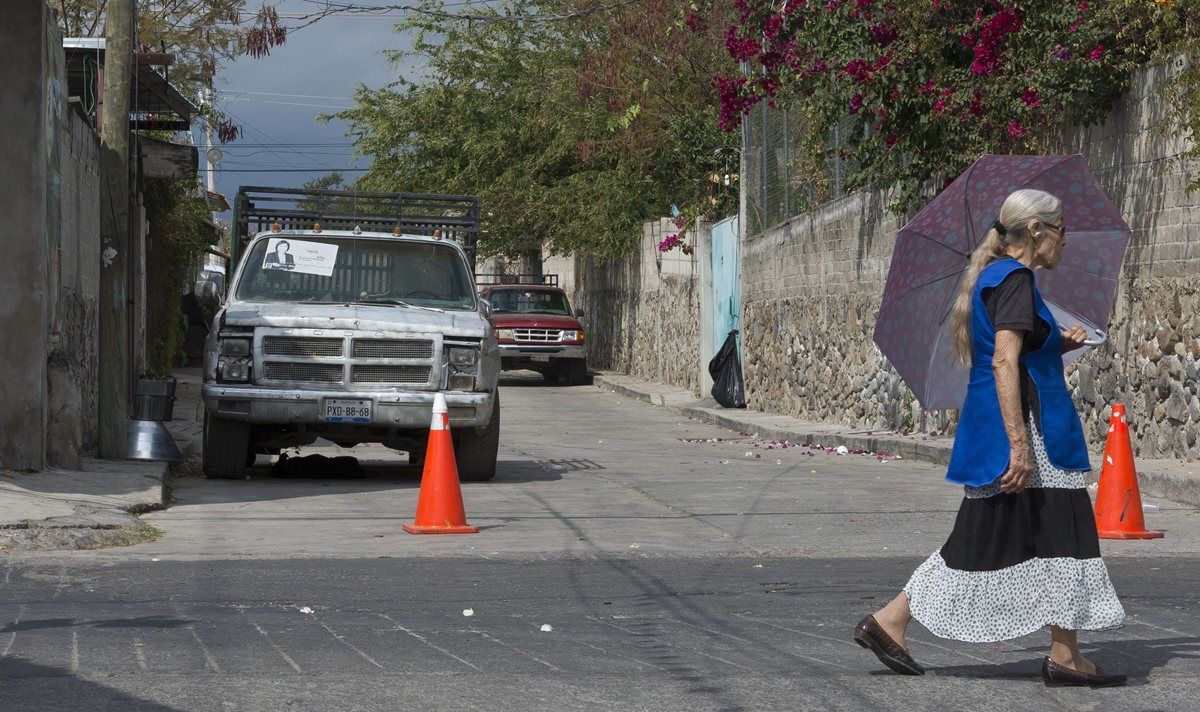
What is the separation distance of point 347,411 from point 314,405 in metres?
0.26

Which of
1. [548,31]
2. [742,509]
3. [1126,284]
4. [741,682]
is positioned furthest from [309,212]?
[548,31]

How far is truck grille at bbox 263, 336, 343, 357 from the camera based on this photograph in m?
12.7

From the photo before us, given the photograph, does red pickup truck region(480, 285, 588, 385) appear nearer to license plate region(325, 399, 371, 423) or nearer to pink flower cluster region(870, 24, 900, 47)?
pink flower cluster region(870, 24, 900, 47)

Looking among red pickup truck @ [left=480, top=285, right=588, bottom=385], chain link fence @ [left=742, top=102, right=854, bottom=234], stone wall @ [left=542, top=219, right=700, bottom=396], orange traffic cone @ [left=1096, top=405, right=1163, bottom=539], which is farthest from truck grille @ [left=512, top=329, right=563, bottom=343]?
orange traffic cone @ [left=1096, top=405, right=1163, bottom=539]

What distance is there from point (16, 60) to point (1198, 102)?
8.46 metres

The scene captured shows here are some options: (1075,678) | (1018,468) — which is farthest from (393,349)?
(1075,678)

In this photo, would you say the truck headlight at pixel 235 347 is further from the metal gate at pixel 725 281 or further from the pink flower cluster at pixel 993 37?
the metal gate at pixel 725 281

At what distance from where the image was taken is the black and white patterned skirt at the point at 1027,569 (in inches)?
212

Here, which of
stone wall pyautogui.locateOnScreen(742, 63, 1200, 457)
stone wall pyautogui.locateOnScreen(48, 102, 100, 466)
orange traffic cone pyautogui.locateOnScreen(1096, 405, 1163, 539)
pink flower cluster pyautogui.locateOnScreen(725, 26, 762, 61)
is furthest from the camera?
pink flower cluster pyautogui.locateOnScreen(725, 26, 762, 61)

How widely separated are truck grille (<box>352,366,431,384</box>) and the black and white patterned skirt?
7.73m

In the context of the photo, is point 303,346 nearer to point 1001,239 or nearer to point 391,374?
point 391,374

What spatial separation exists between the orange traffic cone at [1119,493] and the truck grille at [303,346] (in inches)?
239

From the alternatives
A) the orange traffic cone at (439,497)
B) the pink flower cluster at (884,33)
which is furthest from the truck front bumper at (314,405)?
the pink flower cluster at (884,33)

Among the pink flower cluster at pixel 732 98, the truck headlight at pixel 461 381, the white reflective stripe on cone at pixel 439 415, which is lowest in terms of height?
the white reflective stripe on cone at pixel 439 415
